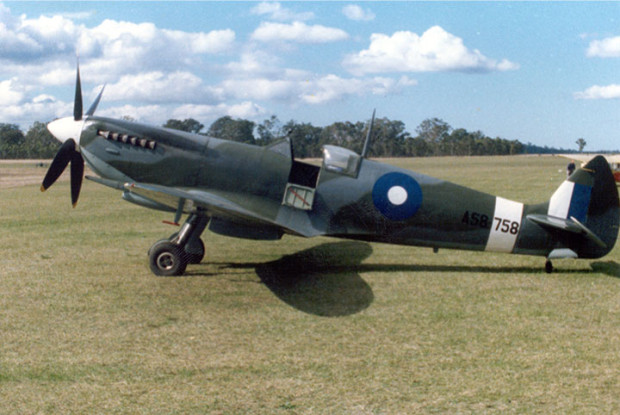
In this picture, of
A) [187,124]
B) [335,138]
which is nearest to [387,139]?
[335,138]

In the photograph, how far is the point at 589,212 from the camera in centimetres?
758

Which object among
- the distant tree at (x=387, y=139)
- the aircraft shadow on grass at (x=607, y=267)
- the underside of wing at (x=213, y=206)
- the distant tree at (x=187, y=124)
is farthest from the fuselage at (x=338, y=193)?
the distant tree at (x=387, y=139)

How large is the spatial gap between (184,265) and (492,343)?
440 cm

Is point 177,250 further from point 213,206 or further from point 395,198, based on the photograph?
point 395,198

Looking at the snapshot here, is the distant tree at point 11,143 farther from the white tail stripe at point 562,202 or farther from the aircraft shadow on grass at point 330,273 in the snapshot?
the white tail stripe at point 562,202

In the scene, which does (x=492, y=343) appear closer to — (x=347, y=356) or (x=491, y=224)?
(x=347, y=356)

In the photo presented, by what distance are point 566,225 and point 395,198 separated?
98.2 inches

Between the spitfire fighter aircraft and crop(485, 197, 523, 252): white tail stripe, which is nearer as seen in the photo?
the spitfire fighter aircraft

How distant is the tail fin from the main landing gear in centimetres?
500

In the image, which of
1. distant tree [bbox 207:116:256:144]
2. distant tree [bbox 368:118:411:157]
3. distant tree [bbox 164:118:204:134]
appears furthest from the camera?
distant tree [bbox 368:118:411:157]

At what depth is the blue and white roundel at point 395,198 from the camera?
757 cm

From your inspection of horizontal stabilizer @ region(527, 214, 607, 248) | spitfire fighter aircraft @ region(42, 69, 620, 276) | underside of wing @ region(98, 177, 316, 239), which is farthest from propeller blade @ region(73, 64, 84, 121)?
horizontal stabilizer @ region(527, 214, 607, 248)

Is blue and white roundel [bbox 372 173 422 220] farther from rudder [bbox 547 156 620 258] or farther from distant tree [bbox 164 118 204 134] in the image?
distant tree [bbox 164 118 204 134]

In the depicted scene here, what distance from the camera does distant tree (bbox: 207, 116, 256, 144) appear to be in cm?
1164
